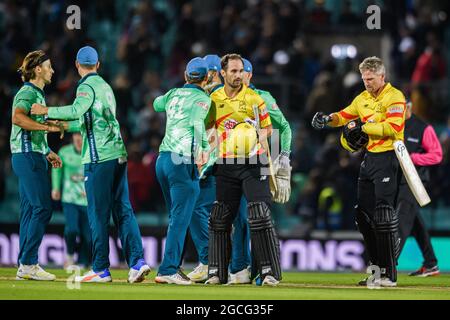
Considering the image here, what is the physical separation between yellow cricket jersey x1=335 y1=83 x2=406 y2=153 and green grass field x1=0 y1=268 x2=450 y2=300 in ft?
5.32

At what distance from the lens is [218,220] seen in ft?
40.5

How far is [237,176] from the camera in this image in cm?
1225

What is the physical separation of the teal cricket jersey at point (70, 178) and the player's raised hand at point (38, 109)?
409cm

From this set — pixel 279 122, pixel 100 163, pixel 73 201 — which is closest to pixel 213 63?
pixel 279 122

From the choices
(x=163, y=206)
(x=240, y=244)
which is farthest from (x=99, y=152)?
(x=163, y=206)

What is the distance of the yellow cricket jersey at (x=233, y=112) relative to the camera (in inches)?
484

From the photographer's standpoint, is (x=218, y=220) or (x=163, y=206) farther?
(x=163, y=206)

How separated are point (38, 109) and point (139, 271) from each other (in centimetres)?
210

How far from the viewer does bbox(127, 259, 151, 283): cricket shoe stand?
12633 mm

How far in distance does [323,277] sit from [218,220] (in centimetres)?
333

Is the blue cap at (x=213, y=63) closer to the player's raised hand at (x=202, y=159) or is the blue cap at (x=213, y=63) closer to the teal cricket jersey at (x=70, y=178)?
the player's raised hand at (x=202, y=159)

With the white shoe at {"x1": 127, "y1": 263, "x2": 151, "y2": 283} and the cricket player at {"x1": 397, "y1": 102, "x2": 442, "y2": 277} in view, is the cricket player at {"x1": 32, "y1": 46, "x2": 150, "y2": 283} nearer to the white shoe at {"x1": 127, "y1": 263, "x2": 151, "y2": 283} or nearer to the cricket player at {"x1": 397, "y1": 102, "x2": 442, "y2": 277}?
the white shoe at {"x1": 127, "y1": 263, "x2": 151, "y2": 283}
